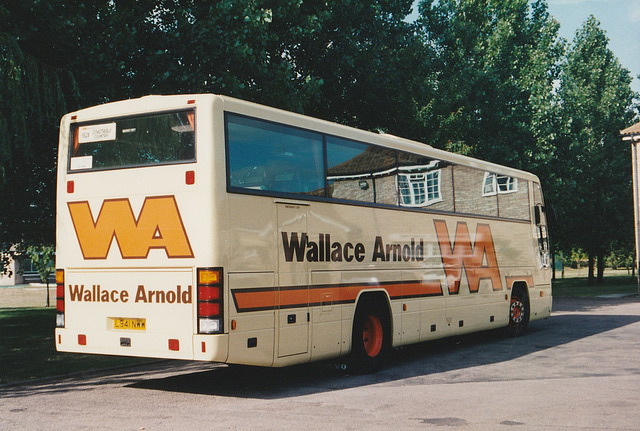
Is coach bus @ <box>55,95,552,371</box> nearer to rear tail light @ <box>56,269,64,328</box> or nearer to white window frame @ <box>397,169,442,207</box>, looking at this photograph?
rear tail light @ <box>56,269,64,328</box>

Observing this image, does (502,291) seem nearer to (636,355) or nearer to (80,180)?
(636,355)

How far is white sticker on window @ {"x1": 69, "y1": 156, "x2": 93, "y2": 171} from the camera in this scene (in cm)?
920

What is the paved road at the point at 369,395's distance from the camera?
7172mm

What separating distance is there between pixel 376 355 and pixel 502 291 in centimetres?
511

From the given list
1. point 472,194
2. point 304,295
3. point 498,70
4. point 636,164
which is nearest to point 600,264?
point 636,164

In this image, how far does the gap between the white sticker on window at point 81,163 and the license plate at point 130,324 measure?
2014 mm

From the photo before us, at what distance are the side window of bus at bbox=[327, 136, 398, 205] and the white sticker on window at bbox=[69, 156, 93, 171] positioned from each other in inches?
126

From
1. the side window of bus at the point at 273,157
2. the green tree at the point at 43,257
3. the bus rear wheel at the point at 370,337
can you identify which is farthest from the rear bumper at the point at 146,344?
the green tree at the point at 43,257

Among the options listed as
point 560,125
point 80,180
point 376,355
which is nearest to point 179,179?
point 80,180

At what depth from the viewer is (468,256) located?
13.7 m

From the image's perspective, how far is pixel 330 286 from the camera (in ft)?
32.4

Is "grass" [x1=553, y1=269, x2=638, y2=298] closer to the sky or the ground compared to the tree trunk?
closer to the ground

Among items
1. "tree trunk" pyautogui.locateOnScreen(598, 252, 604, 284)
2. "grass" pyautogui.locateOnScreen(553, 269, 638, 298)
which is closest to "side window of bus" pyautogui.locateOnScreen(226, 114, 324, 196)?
"grass" pyautogui.locateOnScreen(553, 269, 638, 298)

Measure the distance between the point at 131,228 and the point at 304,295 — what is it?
236 cm
